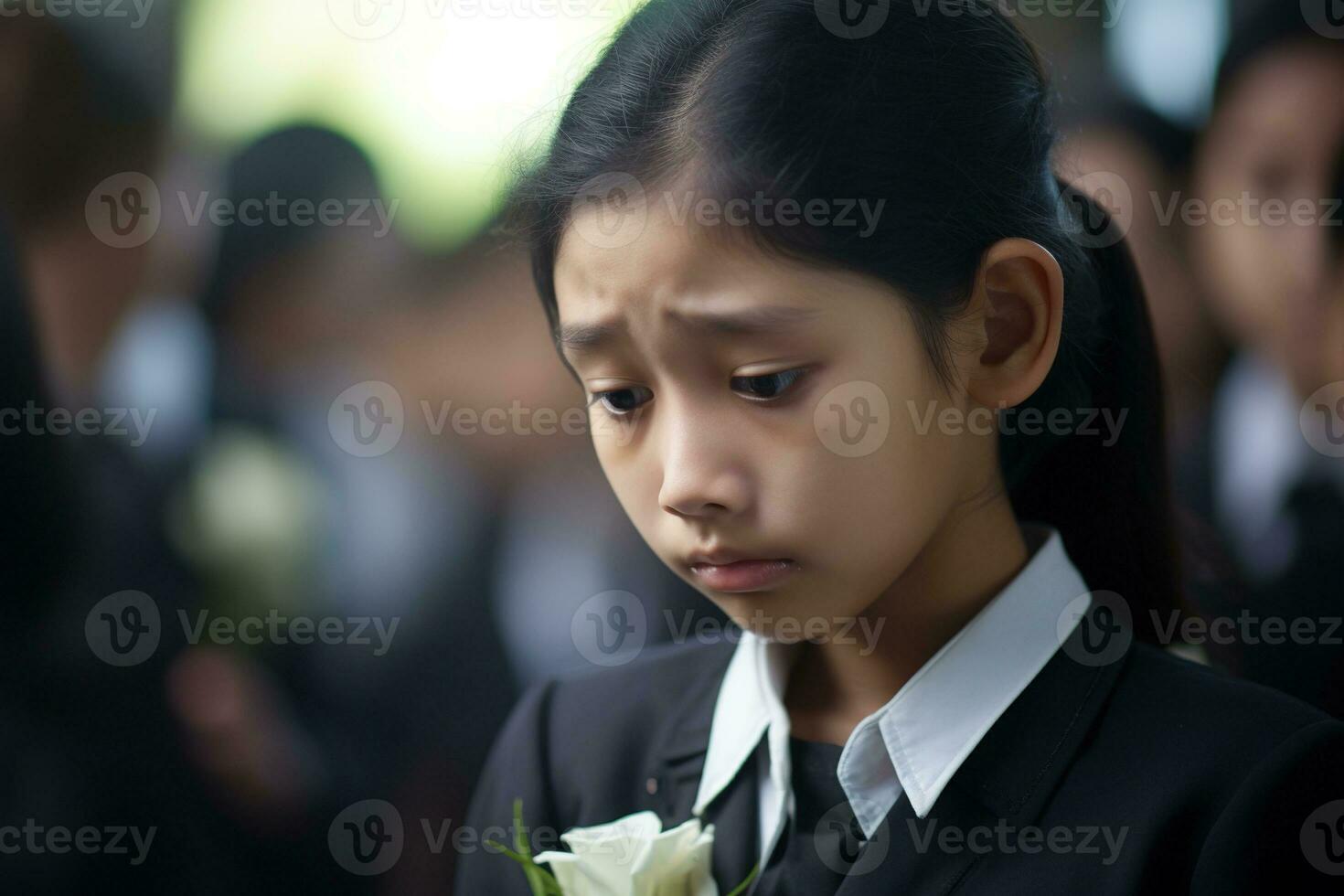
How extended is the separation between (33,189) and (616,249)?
2.31 ft

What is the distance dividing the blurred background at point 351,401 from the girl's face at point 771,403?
0.49 meters

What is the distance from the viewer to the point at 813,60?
1.68 feet

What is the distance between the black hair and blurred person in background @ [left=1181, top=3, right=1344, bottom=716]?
407 millimetres

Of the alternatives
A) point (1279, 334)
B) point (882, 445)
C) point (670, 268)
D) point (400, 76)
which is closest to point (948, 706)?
point (882, 445)

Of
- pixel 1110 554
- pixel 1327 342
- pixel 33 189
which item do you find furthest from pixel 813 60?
pixel 33 189

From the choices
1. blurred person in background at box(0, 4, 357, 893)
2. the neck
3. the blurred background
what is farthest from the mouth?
blurred person in background at box(0, 4, 357, 893)

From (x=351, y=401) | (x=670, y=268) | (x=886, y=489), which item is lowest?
(x=351, y=401)

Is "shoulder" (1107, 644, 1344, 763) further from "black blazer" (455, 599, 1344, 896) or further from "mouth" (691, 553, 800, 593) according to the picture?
"mouth" (691, 553, 800, 593)

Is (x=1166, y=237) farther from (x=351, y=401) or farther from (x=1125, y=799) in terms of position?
(x=351, y=401)

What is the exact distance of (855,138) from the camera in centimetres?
50

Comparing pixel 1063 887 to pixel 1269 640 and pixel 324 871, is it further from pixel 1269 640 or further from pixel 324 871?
pixel 324 871

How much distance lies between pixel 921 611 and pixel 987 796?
10 centimetres

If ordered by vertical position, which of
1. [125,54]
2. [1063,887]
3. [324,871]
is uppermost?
[125,54]

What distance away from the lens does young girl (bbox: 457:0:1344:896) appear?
49 centimetres
